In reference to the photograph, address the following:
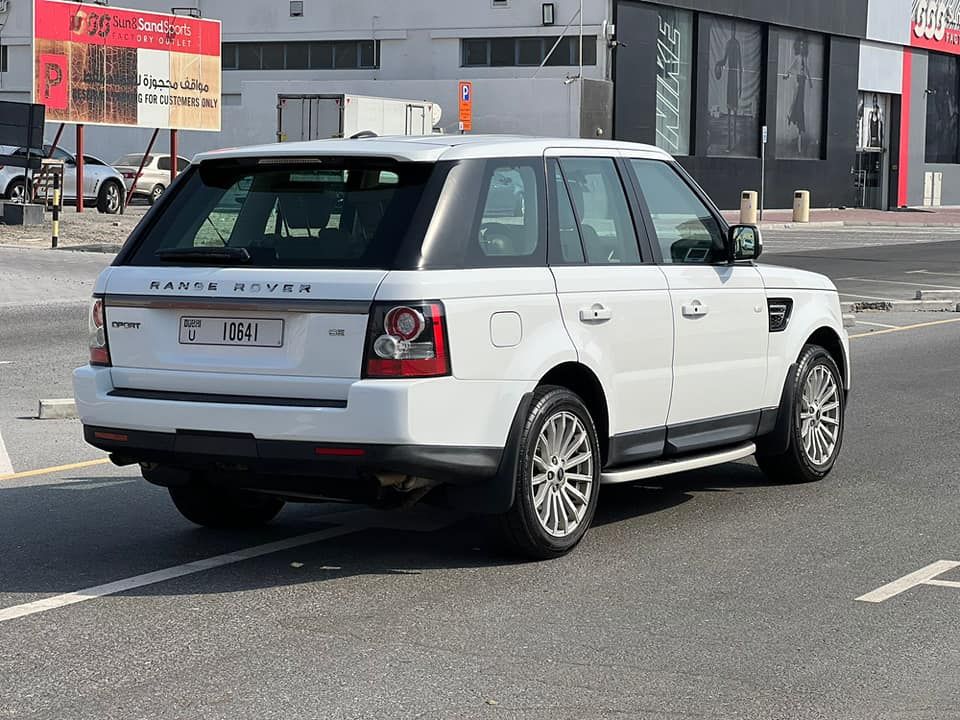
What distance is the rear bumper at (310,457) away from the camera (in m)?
6.33

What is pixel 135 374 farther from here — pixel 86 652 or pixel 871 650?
pixel 871 650

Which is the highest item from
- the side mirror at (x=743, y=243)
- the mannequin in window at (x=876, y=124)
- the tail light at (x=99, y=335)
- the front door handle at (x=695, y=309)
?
the mannequin in window at (x=876, y=124)

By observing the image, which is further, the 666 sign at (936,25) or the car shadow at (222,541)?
the 666 sign at (936,25)

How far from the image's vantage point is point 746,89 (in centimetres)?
5900

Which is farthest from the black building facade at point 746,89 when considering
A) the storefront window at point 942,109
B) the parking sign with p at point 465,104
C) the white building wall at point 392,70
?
the storefront window at point 942,109

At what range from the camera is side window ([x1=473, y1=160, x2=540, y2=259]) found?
22.3ft

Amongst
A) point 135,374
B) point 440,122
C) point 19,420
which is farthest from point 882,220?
point 135,374

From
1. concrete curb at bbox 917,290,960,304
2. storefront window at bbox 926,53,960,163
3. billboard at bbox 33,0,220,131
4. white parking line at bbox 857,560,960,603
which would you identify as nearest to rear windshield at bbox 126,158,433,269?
→ white parking line at bbox 857,560,960,603

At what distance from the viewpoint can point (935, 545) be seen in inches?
292

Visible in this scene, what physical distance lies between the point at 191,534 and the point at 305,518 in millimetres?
642

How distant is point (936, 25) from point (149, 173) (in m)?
39.0

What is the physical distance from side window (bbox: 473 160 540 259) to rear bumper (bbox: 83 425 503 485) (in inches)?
34.4

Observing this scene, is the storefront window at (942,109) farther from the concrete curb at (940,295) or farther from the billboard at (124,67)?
the concrete curb at (940,295)

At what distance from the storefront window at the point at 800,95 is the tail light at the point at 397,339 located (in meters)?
56.1
